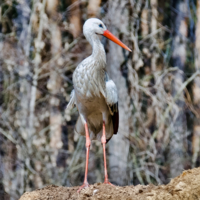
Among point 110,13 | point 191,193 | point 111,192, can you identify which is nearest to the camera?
point 191,193

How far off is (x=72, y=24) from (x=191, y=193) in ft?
8.56

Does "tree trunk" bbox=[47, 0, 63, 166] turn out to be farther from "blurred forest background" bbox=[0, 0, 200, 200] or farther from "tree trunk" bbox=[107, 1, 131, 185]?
"tree trunk" bbox=[107, 1, 131, 185]

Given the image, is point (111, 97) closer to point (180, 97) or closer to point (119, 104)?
point (119, 104)

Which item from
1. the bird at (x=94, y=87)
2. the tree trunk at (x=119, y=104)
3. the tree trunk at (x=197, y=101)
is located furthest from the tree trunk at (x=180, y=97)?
the bird at (x=94, y=87)

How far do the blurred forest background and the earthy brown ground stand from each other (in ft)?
4.02

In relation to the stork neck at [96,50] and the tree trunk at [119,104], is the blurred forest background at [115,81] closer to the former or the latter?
the tree trunk at [119,104]

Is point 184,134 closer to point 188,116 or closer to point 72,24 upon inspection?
point 188,116

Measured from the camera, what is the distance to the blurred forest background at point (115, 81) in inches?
147

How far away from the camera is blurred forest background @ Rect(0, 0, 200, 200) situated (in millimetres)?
3746

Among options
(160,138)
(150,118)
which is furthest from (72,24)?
(160,138)

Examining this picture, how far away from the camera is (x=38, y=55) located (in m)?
3.82

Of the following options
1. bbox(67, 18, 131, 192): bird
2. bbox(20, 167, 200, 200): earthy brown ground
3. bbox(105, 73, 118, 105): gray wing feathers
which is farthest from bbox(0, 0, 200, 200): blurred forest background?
bbox(20, 167, 200, 200): earthy brown ground

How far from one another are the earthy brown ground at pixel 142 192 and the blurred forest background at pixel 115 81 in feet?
4.02

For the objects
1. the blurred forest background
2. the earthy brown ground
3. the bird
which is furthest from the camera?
the blurred forest background
